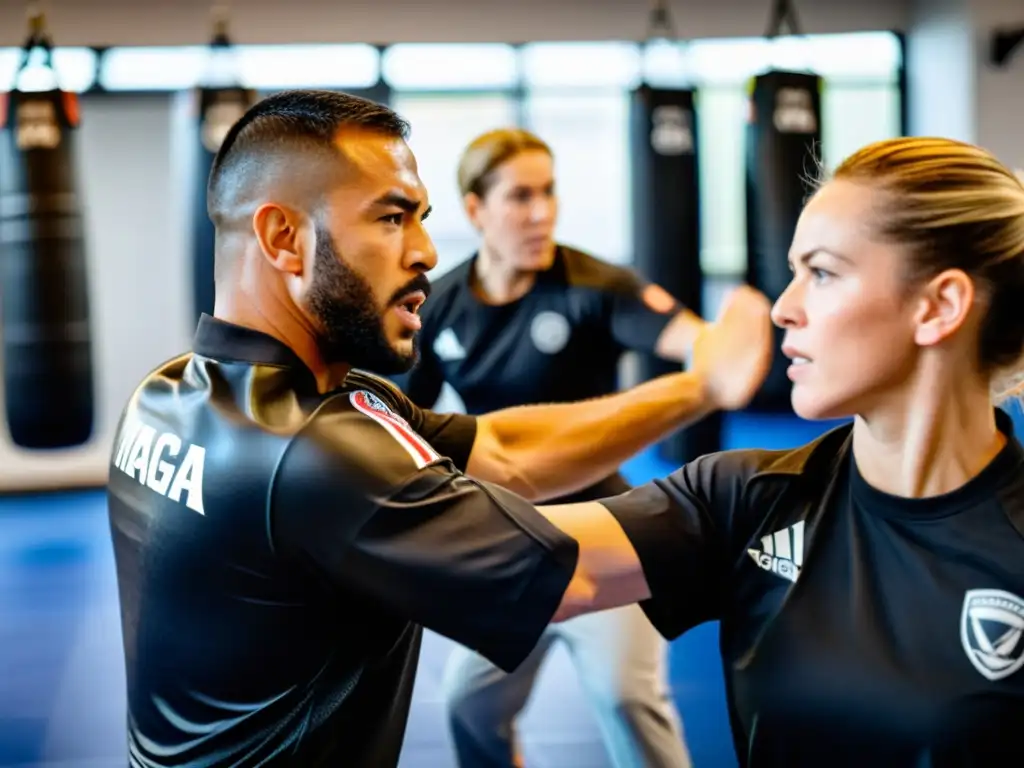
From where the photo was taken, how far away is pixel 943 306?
1146mm

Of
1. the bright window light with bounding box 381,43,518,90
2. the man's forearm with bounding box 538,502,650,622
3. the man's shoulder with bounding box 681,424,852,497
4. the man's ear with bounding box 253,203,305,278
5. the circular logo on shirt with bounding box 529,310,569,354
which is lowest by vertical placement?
the man's forearm with bounding box 538,502,650,622

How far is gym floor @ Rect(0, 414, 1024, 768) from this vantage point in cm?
289

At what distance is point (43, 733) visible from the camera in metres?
3.04

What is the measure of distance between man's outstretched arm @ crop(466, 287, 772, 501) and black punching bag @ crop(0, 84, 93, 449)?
8.38 ft

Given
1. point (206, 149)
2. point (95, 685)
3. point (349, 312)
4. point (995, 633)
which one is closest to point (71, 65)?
point (206, 149)

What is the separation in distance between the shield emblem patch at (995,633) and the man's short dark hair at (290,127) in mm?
819

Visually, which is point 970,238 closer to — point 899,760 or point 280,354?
point 899,760

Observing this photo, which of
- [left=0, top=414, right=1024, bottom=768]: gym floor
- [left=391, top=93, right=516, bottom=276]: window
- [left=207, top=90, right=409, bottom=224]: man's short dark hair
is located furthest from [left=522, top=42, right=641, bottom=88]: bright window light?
[left=207, top=90, right=409, bottom=224]: man's short dark hair

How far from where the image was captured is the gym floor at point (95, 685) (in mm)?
2887

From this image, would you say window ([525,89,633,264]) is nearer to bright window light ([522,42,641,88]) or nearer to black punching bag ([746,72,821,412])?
bright window light ([522,42,641,88])

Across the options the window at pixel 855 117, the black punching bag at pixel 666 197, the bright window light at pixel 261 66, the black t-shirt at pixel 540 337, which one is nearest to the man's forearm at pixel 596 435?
the black t-shirt at pixel 540 337

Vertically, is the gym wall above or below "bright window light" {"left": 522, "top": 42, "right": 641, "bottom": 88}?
above

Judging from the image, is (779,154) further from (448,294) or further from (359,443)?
(359,443)

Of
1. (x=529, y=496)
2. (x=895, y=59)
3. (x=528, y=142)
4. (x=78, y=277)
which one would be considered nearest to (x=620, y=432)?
(x=529, y=496)
